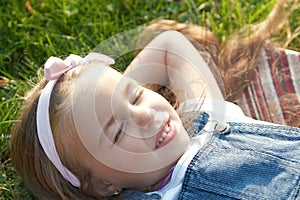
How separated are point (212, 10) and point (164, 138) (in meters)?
0.98

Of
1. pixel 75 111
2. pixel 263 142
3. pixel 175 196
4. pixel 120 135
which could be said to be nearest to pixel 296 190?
pixel 263 142

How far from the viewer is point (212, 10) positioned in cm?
270

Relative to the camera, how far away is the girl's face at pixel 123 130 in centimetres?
Result: 181

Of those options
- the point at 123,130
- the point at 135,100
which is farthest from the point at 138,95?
the point at 123,130

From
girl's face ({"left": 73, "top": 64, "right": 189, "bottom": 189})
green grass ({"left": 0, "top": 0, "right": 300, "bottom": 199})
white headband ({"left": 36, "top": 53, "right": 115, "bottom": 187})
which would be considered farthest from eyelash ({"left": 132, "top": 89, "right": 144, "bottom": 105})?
green grass ({"left": 0, "top": 0, "right": 300, "bottom": 199})

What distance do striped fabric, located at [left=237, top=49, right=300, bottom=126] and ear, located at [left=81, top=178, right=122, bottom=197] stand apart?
666 mm

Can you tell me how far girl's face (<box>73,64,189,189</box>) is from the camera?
71.1 inches

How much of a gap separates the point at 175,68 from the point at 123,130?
1.89 feet

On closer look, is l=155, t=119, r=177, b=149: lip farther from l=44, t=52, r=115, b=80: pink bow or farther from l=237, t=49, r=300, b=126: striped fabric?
l=237, t=49, r=300, b=126: striped fabric

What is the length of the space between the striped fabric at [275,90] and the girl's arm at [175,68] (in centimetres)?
22

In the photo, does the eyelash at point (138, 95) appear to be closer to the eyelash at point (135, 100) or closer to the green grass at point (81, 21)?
the eyelash at point (135, 100)

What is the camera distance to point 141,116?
71.2 inches

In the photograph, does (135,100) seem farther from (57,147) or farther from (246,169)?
(246,169)

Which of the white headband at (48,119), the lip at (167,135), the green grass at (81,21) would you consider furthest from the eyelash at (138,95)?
the green grass at (81,21)
